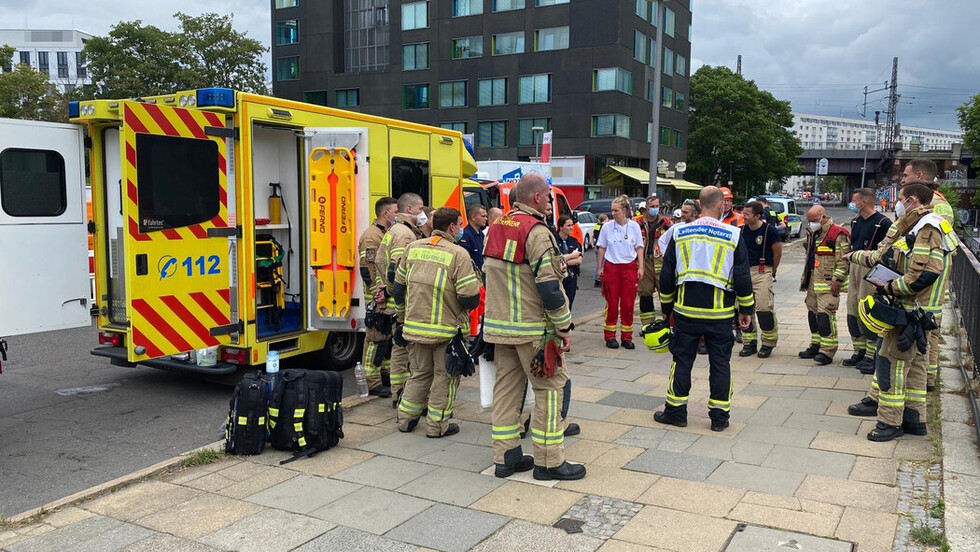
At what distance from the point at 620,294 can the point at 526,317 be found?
515 centimetres

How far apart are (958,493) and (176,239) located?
6223 mm

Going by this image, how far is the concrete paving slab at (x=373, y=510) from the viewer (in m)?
4.28

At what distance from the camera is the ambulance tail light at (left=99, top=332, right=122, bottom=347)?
24.2 feet

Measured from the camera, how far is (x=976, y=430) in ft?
18.4

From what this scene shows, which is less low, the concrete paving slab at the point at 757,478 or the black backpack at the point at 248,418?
the black backpack at the point at 248,418

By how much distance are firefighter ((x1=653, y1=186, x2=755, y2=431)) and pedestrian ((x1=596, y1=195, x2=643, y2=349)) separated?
3.61 metres

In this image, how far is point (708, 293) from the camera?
5789 mm

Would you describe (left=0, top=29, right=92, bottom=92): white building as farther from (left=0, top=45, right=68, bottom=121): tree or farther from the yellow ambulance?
the yellow ambulance

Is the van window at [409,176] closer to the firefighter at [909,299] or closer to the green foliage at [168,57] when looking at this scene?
the firefighter at [909,299]

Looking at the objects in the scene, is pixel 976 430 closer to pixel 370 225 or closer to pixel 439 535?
pixel 439 535

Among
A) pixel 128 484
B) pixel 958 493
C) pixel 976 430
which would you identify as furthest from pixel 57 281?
pixel 976 430

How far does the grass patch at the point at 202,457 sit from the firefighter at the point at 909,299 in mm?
4899

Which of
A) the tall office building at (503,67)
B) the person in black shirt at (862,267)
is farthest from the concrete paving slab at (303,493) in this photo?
the tall office building at (503,67)

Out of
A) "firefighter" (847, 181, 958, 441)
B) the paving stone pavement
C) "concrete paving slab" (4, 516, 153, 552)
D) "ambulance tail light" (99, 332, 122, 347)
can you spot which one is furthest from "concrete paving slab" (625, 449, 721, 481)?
"ambulance tail light" (99, 332, 122, 347)
